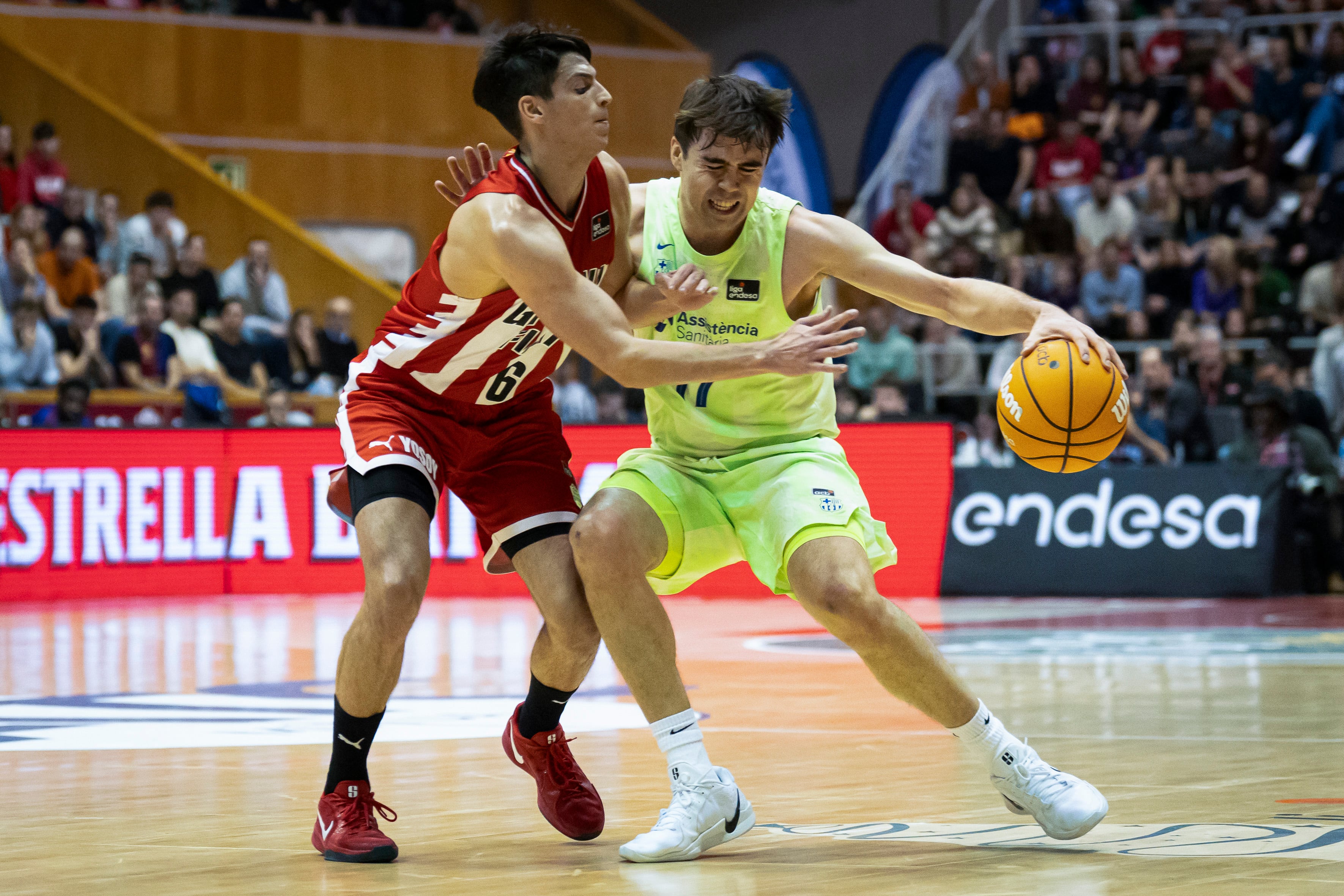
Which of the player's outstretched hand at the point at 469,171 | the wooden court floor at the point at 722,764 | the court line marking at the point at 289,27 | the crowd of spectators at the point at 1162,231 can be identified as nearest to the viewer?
the wooden court floor at the point at 722,764

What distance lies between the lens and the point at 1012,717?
645cm

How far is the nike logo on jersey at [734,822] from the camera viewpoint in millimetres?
4117

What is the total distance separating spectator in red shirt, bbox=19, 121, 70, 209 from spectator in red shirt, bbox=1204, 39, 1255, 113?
11.1 meters

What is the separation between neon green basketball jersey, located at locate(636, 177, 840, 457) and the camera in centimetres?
462

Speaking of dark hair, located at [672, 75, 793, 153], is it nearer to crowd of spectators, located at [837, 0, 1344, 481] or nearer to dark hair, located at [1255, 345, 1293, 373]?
crowd of spectators, located at [837, 0, 1344, 481]

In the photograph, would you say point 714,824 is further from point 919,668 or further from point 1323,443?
point 1323,443

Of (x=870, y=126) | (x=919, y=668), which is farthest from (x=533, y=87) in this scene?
(x=870, y=126)

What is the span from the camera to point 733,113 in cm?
433

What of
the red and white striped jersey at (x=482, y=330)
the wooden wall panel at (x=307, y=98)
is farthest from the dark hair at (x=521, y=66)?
the wooden wall panel at (x=307, y=98)

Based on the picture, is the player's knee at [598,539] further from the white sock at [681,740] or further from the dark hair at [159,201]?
the dark hair at [159,201]

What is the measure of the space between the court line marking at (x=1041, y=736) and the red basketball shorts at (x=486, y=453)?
1.75 metres

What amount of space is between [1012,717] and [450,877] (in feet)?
10.6

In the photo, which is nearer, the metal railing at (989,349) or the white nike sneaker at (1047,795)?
the white nike sneaker at (1047,795)

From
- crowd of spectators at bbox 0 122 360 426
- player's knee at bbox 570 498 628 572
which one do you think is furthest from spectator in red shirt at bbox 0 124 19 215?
player's knee at bbox 570 498 628 572
